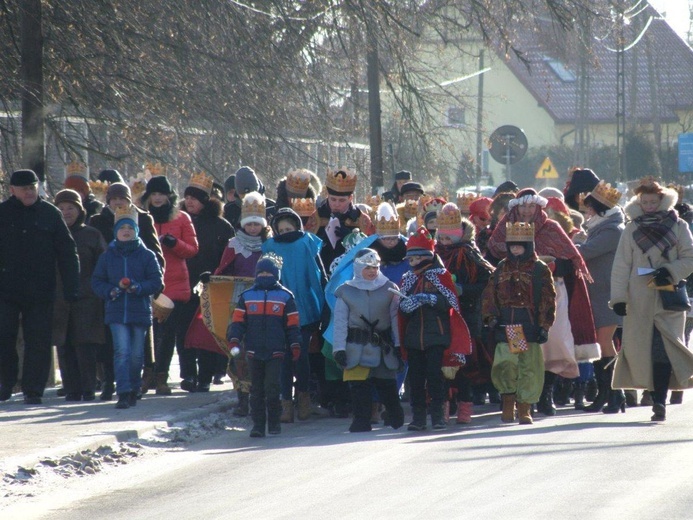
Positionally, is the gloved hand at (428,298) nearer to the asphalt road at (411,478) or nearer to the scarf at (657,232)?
the asphalt road at (411,478)

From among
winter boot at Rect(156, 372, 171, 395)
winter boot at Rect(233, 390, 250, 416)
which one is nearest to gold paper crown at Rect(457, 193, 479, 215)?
winter boot at Rect(156, 372, 171, 395)

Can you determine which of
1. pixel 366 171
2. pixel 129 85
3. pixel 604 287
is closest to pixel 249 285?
pixel 604 287

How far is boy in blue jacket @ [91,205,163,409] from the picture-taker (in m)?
12.1

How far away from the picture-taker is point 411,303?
11.2 meters

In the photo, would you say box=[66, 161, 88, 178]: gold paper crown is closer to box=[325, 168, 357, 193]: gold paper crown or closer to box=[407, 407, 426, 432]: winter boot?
box=[325, 168, 357, 193]: gold paper crown

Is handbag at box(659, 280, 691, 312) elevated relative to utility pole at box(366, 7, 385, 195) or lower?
lower

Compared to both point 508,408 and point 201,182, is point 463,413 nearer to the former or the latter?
point 508,408

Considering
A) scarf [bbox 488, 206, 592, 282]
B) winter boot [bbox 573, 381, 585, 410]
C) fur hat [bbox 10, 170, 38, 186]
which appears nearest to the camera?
scarf [bbox 488, 206, 592, 282]

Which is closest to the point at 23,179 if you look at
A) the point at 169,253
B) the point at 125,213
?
the point at 125,213

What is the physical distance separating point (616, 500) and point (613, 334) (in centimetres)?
541

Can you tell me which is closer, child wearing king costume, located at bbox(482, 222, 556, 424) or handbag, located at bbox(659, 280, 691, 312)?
child wearing king costume, located at bbox(482, 222, 556, 424)

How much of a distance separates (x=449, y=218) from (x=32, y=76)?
5.13 m

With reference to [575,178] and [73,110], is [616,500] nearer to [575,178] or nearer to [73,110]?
[575,178]

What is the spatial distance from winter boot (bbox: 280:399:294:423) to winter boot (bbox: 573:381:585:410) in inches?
102
